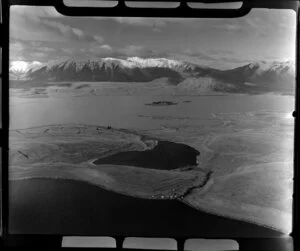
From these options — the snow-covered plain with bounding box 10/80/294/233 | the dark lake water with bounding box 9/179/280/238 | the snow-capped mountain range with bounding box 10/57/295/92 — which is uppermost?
the snow-capped mountain range with bounding box 10/57/295/92

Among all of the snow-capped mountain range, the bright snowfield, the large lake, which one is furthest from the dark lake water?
the snow-capped mountain range

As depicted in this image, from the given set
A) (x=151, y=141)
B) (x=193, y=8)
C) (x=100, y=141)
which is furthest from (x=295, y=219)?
(x=193, y=8)

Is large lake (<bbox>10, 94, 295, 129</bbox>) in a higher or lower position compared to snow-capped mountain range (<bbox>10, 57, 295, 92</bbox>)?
lower

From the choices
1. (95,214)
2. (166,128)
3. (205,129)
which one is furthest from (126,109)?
(95,214)

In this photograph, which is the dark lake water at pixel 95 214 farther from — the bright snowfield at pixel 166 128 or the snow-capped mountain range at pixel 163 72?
the snow-capped mountain range at pixel 163 72

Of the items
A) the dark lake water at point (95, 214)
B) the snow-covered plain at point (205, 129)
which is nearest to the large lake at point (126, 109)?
the snow-covered plain at point (205, 129)

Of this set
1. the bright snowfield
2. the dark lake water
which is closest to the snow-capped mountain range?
the bright snowfield

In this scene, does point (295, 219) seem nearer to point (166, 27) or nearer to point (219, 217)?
point (219, 217)

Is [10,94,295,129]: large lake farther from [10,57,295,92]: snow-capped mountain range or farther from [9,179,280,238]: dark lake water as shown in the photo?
[9,179,280,238]: dark lake water
